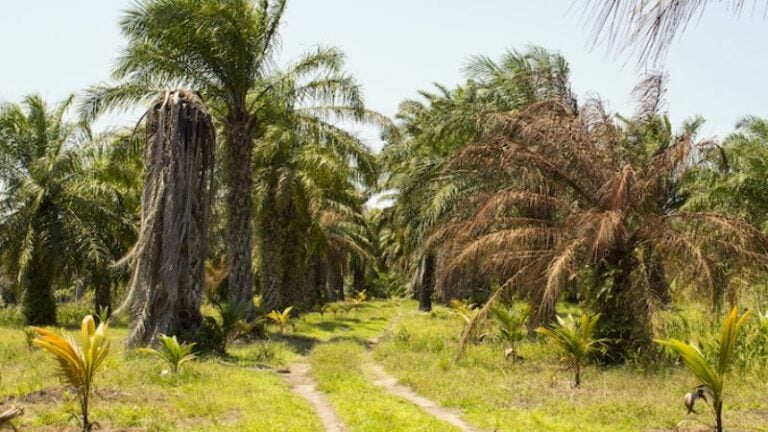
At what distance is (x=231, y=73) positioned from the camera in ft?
53.8

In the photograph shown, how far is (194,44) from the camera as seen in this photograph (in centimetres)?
1598

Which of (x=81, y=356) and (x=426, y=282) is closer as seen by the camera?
(x=81, y=356)

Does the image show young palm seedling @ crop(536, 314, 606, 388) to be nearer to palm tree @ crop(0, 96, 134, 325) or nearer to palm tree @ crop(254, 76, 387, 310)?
palm tree @ crop(254, 76, 387, 310)

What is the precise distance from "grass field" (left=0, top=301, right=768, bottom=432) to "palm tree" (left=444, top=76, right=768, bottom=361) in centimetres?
143

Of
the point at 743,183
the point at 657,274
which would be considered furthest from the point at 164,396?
the point at 743,183

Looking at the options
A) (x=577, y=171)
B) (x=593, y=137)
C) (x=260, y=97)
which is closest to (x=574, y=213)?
(x=577, y=171)

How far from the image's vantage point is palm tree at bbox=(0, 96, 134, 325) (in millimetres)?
19109

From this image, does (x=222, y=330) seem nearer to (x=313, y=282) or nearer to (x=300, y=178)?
(x=300, y=178)

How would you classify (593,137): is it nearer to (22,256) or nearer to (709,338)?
(709,338)

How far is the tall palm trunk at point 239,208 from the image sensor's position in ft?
55.8

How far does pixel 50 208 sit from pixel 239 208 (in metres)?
6.93

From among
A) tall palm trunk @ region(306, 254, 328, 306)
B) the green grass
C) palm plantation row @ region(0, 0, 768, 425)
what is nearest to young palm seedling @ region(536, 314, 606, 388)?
palm plantation row @ region(0, 0, 768, 425)

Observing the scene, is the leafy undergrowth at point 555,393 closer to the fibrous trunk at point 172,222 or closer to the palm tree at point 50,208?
the fibrous trunk at point 172,222

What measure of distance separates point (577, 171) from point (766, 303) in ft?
21.4
